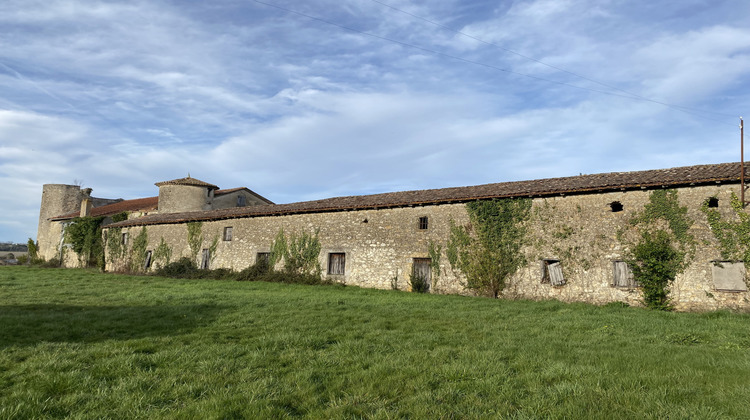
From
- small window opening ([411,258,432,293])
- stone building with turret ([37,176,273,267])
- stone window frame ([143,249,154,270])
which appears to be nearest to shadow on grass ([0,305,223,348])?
small window opening ([411,258,432,293])

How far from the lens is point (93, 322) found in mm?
9508

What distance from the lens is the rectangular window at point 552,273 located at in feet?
51.1

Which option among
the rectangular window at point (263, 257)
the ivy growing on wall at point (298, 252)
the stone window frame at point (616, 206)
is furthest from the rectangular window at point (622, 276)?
the rectangular window at point (263, 257)

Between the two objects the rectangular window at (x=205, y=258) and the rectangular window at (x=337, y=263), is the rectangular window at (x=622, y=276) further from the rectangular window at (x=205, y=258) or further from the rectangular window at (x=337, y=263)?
the rectangular window at (x=205, y=258)

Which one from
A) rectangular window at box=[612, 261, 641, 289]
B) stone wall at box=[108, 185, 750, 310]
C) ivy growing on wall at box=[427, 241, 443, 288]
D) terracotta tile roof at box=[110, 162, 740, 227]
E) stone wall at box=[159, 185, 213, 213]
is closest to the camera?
stone wall at box=[108, 185, 750, 310]

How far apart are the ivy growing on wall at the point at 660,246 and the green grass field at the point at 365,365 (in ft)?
8.37

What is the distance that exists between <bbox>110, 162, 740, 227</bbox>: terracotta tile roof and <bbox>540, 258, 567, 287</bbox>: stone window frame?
239 cm

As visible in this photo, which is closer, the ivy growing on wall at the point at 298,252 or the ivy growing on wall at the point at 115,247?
the ivy growing on wall at the point at 298,252

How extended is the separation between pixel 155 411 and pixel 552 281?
14075mm

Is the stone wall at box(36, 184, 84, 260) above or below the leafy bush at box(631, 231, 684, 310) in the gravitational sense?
above

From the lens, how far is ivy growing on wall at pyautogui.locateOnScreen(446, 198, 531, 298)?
16.5 m

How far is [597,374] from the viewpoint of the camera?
568cm

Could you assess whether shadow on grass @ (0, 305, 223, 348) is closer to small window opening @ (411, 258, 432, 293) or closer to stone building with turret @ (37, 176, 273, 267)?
small window opening @ (411, 258, 432, 293)

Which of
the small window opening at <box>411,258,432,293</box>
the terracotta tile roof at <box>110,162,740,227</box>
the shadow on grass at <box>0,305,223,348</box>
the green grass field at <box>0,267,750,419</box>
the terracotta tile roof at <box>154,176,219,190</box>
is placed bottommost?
the green grass field at <box>0,267,750,419</box>
